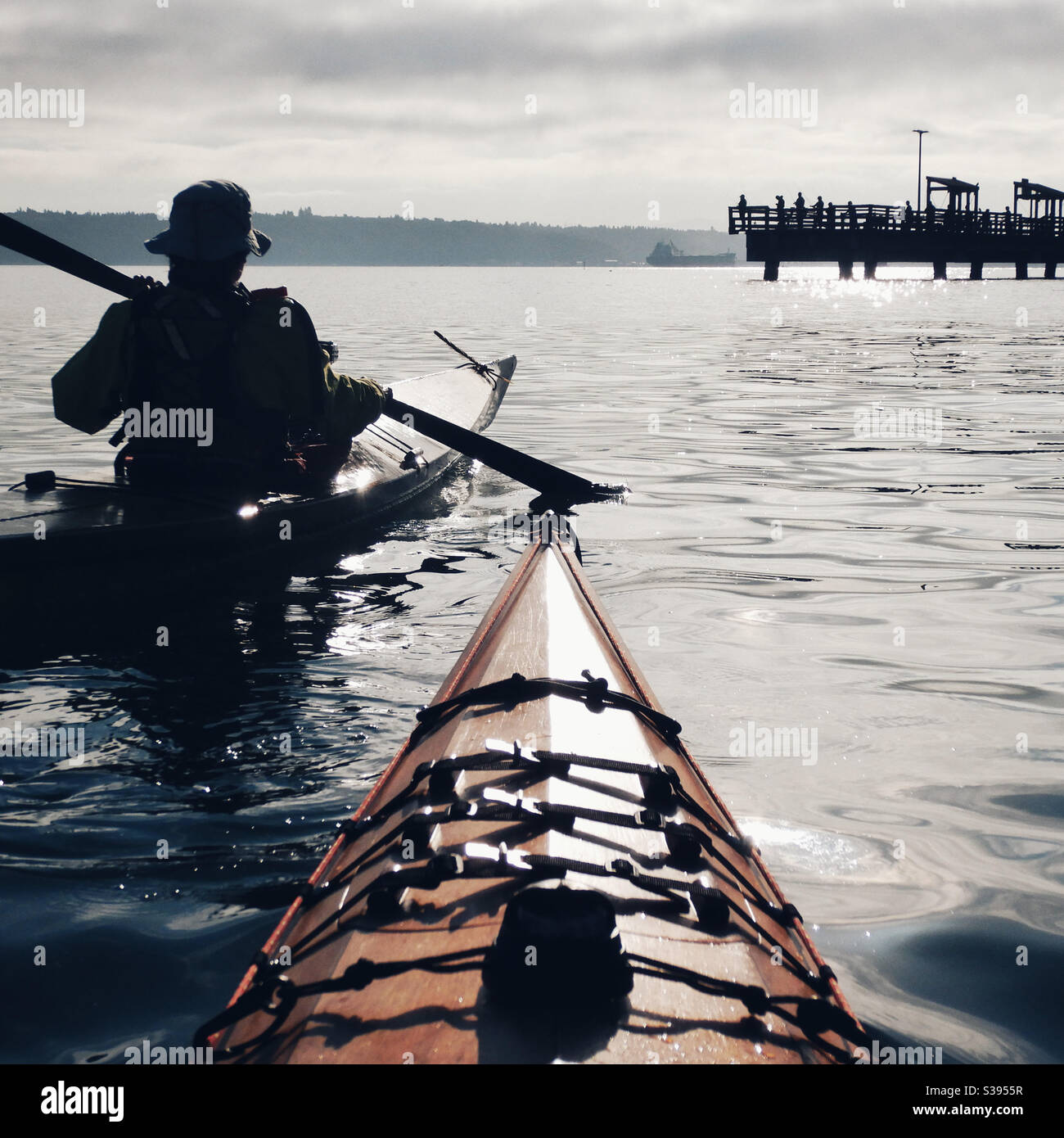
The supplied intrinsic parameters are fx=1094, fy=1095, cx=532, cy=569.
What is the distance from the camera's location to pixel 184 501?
5402 mm

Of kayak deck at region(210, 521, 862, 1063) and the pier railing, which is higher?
the pier railing

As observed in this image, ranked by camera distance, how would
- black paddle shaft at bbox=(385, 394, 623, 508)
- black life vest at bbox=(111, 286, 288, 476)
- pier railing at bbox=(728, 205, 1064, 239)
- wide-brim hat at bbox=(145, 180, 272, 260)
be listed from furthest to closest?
pier railing at bbox=(728, 205, 1064, 239)
black paddle shaft at bbox=(385, 394, 623, 508)
black life vest at bbox=(111, 286, 288, 476)
wide-brim hat at bbox=(145, 180, 272, 260)

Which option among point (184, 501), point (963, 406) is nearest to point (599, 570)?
point (184, 501)

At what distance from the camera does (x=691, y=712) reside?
452 cm

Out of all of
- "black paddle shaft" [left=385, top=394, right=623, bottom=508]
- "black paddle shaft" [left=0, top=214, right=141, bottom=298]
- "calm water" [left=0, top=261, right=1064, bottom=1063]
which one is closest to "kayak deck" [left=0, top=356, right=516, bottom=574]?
"calm water" [left=0, top=261, right=1064, bottom=1063]

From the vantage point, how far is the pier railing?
45125 mm

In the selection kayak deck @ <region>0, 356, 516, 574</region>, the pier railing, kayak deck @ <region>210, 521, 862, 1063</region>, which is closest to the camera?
kayak deck @ <region>210, 521, 862, 1063</region>

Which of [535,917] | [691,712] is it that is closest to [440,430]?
[691,712]

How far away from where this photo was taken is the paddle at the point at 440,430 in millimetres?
5715

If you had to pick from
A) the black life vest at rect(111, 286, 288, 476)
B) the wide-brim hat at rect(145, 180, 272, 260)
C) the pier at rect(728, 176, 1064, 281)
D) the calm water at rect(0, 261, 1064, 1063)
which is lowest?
the calm water at rect(0, 261, 1064, 1063)

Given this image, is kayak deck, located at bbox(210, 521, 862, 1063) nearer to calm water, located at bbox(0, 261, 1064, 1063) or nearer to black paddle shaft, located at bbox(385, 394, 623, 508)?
calm water, located at bbox(0, 261, 1064, 1063)

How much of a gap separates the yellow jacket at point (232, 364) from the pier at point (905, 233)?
41.4 m

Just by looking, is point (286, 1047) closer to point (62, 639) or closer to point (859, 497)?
point (62, 639)

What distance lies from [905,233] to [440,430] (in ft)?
144
